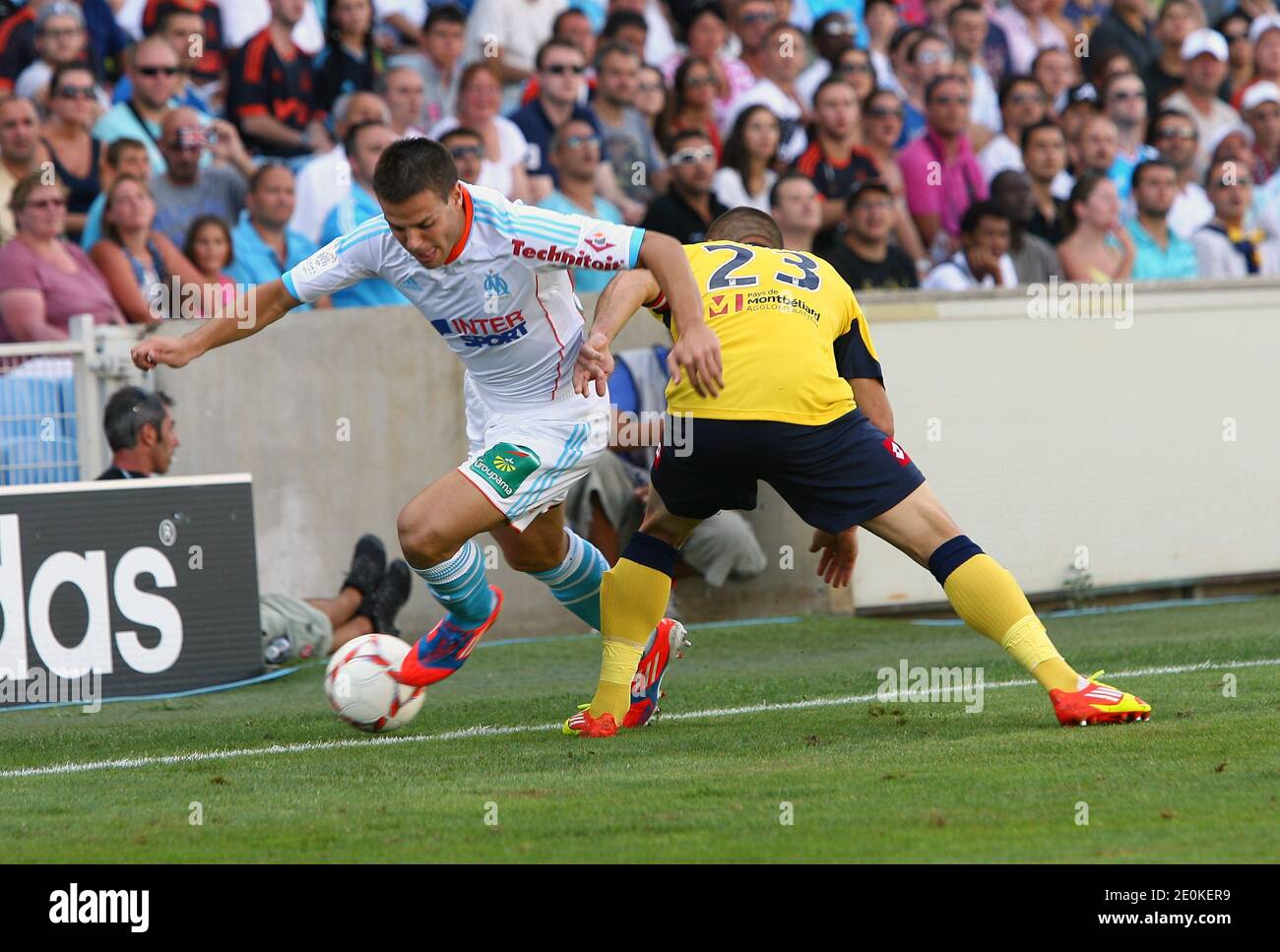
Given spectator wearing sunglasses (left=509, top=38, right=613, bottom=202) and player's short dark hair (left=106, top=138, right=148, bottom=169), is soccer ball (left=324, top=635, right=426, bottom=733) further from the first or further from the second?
Result: spectator wearing sunglasses (left=509, top=38, right=613, bottom=202)

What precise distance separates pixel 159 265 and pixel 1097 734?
727cm

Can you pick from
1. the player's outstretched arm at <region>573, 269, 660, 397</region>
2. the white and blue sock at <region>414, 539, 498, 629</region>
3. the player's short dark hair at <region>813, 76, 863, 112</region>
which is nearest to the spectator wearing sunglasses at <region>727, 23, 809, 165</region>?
the player's short dark hair at <region>813, 76, 863, 112</region>

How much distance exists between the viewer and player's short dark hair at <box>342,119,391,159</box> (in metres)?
12.4

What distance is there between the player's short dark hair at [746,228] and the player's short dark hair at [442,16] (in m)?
7.01

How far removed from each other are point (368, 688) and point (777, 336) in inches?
82.9

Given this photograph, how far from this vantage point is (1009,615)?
264 inches

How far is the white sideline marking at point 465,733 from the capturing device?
22.9 feet

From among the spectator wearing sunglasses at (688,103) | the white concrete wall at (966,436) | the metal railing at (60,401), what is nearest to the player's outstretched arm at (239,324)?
the metal railing at (60,401)

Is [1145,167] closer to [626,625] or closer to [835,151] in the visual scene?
[835,151]

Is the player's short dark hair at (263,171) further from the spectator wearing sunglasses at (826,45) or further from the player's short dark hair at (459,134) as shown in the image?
the spectator wearing sunglasses at (826,45)

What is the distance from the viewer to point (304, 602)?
35.2 ft

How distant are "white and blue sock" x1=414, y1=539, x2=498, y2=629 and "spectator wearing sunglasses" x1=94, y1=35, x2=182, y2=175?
602 centimetres

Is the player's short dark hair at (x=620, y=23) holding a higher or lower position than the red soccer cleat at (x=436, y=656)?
higher

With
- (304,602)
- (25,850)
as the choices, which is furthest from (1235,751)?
(304,602)
